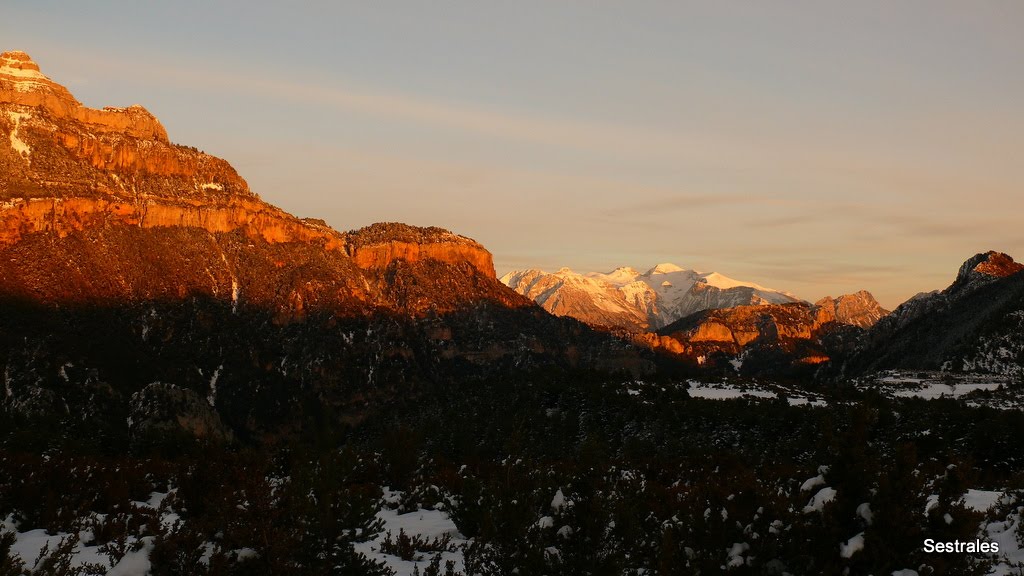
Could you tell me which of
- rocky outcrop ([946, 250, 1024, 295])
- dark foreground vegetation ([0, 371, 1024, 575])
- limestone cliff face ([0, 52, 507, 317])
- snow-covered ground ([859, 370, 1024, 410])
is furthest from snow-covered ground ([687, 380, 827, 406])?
limestone cliff face ([0, 52, 507, 317])

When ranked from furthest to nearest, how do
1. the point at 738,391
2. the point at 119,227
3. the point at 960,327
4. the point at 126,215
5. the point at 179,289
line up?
the point at 126,215 < the point at 119,227 < the point at 179,289 < the point at 960,327 < the point at 738,391

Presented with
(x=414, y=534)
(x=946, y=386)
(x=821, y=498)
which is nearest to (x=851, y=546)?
(x=821, y=498)

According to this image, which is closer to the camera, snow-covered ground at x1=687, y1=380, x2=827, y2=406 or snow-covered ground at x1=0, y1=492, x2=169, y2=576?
snow-covered ground at x1=0, y1=492, x2=169, y2=576

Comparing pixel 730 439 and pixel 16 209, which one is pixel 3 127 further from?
pixel 730 439

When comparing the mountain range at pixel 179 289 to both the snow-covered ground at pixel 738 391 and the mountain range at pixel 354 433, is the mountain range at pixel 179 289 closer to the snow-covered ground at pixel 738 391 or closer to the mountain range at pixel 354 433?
the mountain range at pixel 354 433

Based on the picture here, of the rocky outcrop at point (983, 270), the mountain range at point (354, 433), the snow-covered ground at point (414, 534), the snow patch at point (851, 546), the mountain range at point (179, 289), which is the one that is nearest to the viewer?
the snow patch at point (851, 546)

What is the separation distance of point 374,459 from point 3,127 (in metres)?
176

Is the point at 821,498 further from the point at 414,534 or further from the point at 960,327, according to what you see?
the point at 960,327

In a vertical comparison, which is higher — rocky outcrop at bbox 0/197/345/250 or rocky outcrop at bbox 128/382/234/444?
rocky outcrop at bbox 0/197/345/250

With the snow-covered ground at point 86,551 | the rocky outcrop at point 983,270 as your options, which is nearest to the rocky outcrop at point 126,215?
the snow-covered ground at point 86,551

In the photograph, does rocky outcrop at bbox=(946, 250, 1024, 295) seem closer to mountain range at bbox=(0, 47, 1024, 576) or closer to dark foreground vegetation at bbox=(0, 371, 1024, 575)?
mountain range at bbox=(0, 47, 1024, 576)

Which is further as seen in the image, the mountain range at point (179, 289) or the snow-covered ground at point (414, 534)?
the mountain range at point (179, 289)

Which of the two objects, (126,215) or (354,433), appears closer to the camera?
(354,433)

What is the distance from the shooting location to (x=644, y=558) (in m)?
13.1
